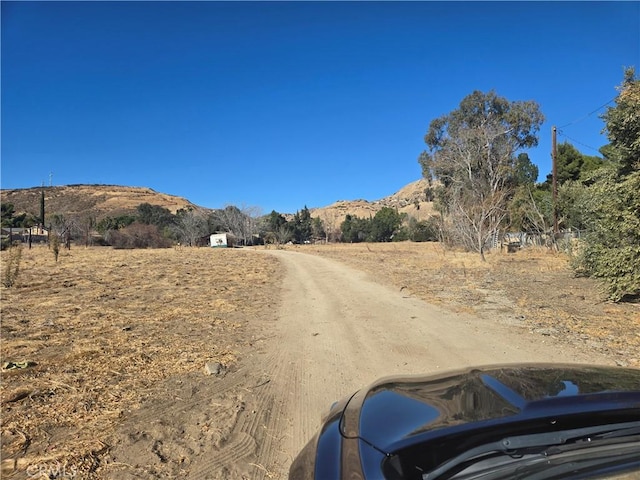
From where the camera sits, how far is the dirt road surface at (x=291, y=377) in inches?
136

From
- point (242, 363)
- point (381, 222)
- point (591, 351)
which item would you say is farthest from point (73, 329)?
point (381, 222)

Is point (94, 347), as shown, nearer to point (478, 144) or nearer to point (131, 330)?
point (131, 330)

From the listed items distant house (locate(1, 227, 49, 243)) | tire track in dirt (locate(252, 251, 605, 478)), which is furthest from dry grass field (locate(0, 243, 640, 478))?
distant house (locate(1, 227, 49, 243))

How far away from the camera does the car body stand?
57.6 inches

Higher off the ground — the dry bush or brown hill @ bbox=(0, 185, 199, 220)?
brown hill @ bbox=(0, 185, 199, 220)

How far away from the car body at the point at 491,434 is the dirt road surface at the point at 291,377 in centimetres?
176

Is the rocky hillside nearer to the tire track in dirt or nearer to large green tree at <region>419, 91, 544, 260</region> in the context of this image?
large green tree at <region>419, 91, 544, 260</region>

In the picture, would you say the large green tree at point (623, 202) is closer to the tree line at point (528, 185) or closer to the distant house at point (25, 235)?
the tree line at point (528, 185)

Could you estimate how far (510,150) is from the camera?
42.5 m

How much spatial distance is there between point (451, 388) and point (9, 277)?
14.1 m

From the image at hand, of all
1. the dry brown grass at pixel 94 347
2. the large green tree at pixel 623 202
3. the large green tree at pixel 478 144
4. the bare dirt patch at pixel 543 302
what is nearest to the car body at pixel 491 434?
the dry brown grass at pixel 94 347

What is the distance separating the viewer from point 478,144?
136 ft

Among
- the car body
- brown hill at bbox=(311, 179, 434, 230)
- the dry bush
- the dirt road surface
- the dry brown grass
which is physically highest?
brown hill at bbox=(311, 179, 434, 230)

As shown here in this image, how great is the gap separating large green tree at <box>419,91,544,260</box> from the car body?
36.7 metres
